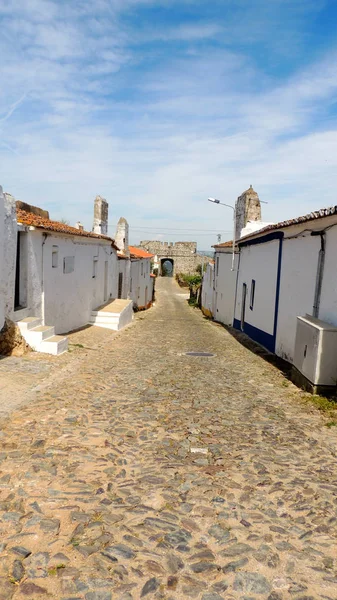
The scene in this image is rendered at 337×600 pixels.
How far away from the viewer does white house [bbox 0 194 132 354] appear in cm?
1016

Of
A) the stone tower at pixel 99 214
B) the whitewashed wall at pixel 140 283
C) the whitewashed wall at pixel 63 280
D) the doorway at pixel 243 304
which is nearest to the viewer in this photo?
the whitewashed wall at pixel 63 280

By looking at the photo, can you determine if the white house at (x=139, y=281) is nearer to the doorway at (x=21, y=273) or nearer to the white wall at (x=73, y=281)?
the white wall at (x=73, y=281)

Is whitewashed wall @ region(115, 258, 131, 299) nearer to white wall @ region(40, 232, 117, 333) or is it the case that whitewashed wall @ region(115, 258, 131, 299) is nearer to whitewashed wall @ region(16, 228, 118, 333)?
white wall @ region(40, 232, 117, 333)

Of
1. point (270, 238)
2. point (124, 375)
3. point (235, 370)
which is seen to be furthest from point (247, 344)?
point (124, 375)

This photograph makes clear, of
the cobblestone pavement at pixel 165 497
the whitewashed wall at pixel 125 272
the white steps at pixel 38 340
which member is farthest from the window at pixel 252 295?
the whitewashed wall at pixel 125 272

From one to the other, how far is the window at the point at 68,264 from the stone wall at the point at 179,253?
54.1 metres

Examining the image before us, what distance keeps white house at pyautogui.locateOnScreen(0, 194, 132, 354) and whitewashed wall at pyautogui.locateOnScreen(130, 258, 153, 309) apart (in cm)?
1050

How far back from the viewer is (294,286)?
11.5 meters

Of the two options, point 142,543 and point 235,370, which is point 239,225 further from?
point 142,543

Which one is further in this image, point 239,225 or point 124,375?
point 239,225

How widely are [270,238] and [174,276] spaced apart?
56997 millimetres

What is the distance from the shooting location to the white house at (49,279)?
10156mm

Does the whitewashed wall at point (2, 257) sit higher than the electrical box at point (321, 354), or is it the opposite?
the whitewashed wall at point (2, 257)

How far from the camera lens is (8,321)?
32.9 ft
